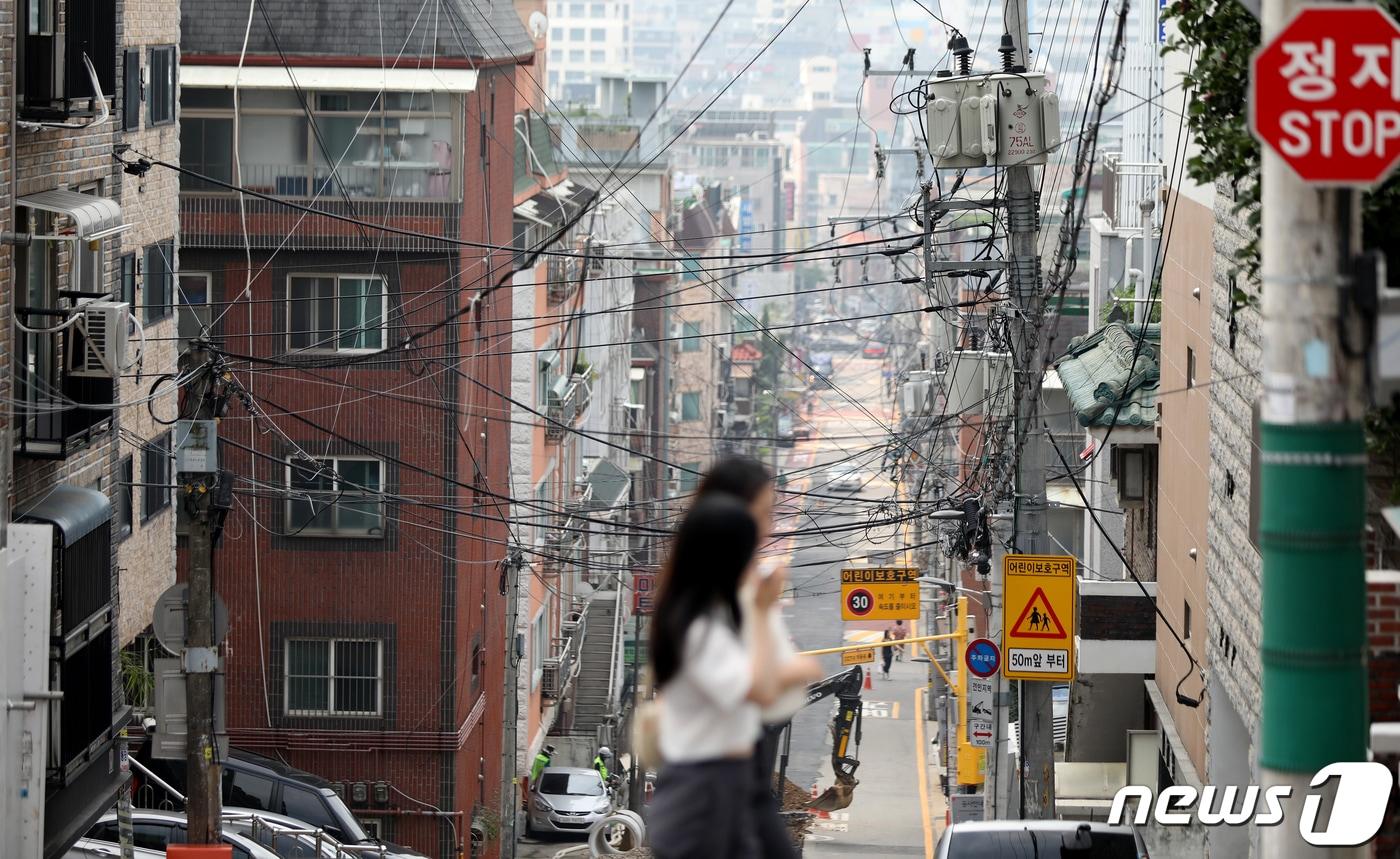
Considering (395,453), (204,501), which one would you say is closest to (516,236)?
Result: (395,453)

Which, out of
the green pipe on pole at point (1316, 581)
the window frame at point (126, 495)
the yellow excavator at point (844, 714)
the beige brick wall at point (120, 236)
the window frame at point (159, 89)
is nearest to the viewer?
the green pipe on pole at point (1316, 581)

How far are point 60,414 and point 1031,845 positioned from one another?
948cm

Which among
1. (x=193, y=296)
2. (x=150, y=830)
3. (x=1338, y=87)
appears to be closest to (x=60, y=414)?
(x=150, y=830)

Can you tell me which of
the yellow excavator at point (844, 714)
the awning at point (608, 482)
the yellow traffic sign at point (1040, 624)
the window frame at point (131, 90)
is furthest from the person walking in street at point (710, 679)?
the awning at point (608, 482)

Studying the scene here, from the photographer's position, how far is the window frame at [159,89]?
2516cm

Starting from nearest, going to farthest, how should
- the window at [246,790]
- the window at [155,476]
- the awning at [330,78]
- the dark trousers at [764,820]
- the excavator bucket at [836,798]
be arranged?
the dark trousers at [764,820], the window at [155,476], the window at [246,790], the awning at [330,78], the excavator bucket at [836,798]

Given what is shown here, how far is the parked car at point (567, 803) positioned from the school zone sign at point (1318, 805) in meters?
27.8

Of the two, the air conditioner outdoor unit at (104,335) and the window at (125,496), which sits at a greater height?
the air conditioner outdoor unit at (104,335)

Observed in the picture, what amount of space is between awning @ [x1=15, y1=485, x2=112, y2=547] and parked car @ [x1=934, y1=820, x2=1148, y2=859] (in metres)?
8.29

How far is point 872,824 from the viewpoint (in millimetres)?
41406

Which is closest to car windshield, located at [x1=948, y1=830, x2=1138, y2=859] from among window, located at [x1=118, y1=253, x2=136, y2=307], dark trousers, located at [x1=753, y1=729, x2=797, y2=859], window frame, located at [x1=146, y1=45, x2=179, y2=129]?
dark trousers, located at [x1=753, y1=729, x2=797, y2=859]

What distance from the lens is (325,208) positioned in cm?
3247

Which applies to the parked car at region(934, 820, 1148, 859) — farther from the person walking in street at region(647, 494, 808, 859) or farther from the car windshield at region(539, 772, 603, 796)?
the car windshield at region(539, 772, 603, 796)

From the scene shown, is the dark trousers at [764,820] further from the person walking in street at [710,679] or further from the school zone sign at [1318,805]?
the school zone sign at [1318,805]
